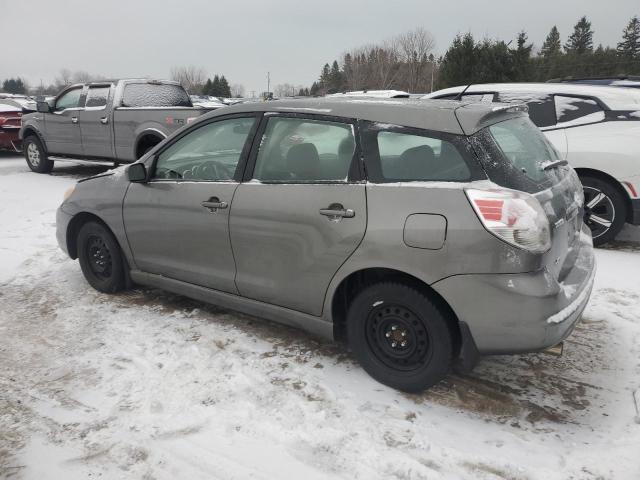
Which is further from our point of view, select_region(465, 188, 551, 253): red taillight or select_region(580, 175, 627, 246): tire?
select_region(580, 175, 627, 246): tire

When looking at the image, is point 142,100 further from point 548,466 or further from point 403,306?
point 548,466

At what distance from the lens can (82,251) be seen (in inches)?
180

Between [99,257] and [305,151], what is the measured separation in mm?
2300

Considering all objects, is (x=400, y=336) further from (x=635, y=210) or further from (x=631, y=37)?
(x=631, y=37)

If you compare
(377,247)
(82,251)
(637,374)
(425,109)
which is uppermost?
(425,109)

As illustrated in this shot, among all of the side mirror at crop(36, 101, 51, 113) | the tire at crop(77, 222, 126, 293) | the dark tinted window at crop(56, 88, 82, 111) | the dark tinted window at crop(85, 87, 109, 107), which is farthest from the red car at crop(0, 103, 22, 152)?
the tire at crop(77, 222, 126, 293)

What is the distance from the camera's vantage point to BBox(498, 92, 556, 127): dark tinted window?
6.20m

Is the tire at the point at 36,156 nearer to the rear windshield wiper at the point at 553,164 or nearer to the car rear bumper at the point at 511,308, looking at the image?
the rear windshield wiper at the point at 553,164

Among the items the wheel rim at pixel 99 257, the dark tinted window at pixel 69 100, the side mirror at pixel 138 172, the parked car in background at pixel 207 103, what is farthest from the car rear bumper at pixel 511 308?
the dark tinted window at pixel 69 100

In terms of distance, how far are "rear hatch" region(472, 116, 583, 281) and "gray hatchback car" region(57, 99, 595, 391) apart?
13mm

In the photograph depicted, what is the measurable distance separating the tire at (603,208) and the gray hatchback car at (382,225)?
2624 mm

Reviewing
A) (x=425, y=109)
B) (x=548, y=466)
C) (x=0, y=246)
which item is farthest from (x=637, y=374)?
(x=0, y=246)

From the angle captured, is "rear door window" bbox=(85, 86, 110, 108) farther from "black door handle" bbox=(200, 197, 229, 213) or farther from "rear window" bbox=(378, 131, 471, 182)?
"rear window" bbox=(378, 131, 471, 182)

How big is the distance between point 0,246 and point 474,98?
19.6ft
